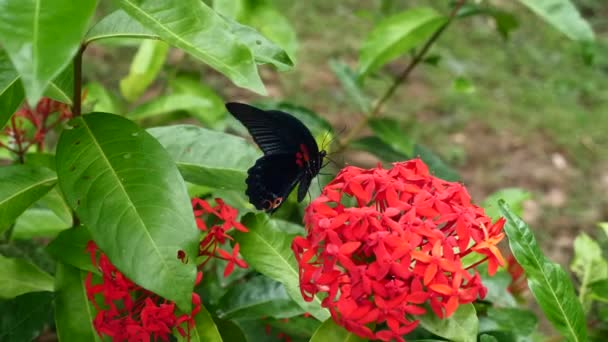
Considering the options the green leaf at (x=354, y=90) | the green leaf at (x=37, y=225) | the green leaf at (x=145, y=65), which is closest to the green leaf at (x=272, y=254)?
A: the green leaf at (x=37, y=225)

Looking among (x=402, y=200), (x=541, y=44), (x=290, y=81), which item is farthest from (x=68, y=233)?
(x=541, y=44)

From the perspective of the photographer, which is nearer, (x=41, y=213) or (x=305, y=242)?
(x=305, y=242)

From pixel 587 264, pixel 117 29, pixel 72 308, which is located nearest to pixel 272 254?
pixel 72 308

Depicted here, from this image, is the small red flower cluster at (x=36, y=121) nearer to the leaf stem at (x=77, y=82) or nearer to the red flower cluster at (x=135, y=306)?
the leaf stem at (x=77, y=82)

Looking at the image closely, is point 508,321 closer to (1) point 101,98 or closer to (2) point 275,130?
(2) point 275,130

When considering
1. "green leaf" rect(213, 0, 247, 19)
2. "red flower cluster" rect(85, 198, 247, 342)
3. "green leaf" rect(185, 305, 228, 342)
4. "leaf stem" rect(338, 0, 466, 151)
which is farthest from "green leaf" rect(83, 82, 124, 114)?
"green leaf" rect(185, 305, 228, 342)

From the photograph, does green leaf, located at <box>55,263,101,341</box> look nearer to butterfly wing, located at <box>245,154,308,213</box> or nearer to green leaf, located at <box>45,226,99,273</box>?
green leaf, located at <box>45,226,99,273</box>

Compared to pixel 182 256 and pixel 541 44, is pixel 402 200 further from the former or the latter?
pixel 541 44
